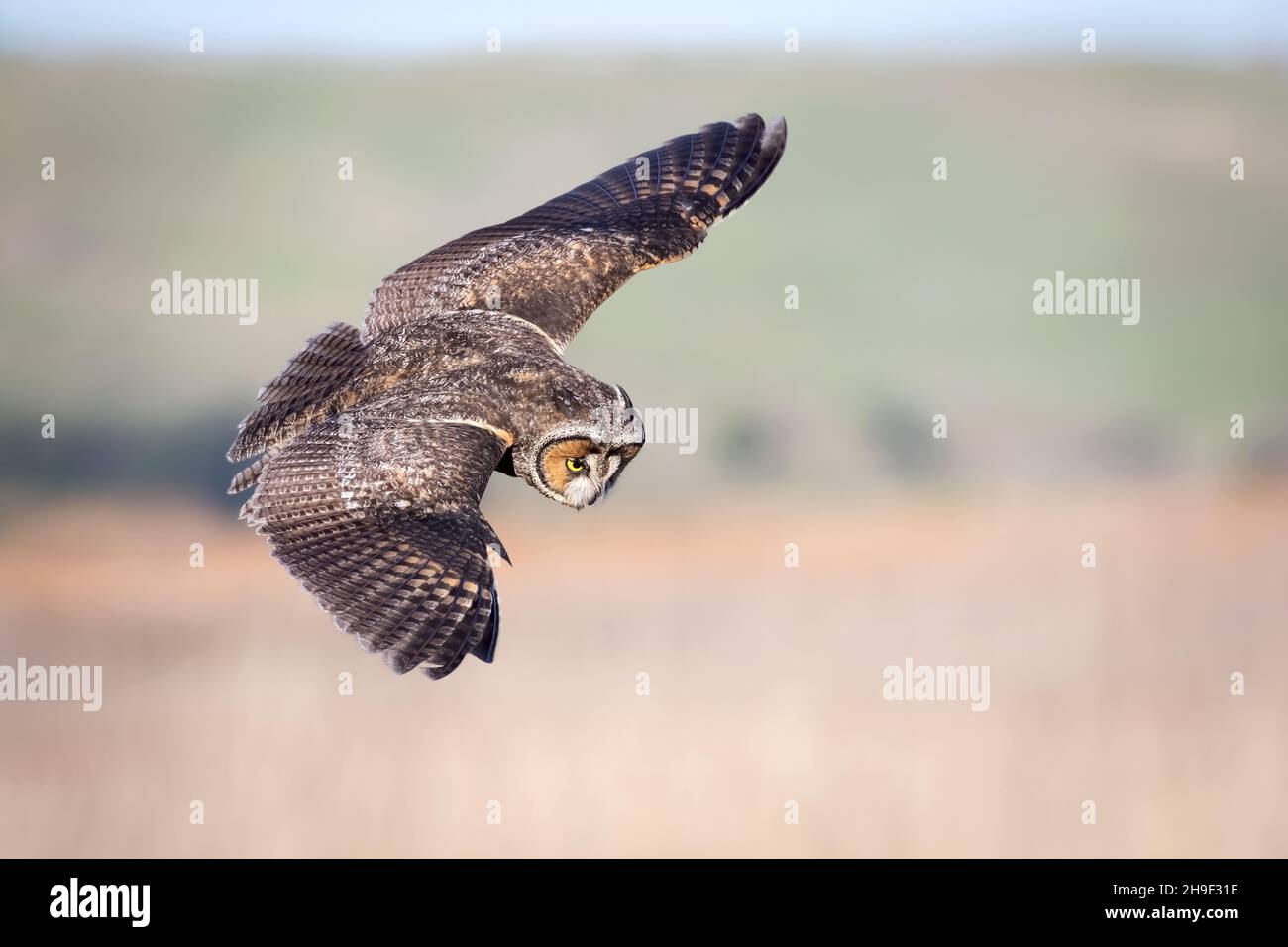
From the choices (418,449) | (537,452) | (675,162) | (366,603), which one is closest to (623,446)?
(537,452)

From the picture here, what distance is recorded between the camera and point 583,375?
9.49 meters

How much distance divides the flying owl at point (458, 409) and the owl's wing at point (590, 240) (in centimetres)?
1

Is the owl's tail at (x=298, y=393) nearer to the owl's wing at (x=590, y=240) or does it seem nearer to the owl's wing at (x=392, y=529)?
the owl's wing at (x=392, y=529)

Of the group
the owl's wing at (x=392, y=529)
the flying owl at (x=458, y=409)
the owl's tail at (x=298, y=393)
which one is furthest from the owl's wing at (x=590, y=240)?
the owl's wing at (x=392, y=529)

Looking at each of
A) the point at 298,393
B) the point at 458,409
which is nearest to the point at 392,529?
the point at 458,409

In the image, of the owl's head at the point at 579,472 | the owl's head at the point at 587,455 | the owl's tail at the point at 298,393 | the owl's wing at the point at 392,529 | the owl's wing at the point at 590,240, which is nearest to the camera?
the owl's wing at the point at 392,529

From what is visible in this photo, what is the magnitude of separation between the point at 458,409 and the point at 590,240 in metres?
2.28

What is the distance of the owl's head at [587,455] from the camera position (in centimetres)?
916

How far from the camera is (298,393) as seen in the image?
9711 millimetres

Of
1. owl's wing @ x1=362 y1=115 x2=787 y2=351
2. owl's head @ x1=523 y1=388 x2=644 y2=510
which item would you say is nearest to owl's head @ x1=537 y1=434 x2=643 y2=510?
owl's head @ x1=523 y1=388 x2=644 y2=510

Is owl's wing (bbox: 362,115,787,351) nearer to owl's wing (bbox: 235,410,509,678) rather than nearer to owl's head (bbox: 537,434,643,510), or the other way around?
owl's head (bbox: 537,434,643,510)

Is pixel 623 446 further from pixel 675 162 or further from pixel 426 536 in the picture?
pixel 675 162

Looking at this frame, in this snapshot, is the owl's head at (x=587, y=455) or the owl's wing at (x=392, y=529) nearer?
the owl's wing at (x=392, y=529)

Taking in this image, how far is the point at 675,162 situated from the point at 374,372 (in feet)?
10.4
